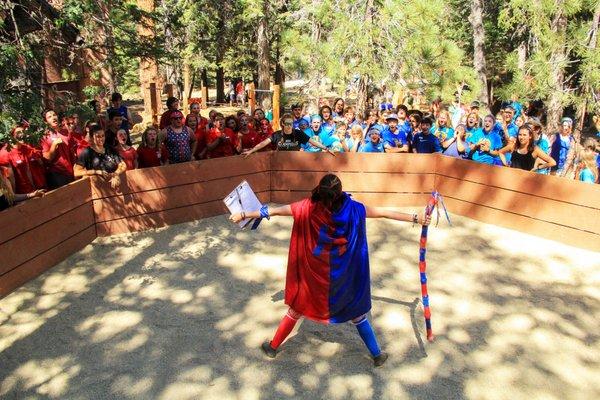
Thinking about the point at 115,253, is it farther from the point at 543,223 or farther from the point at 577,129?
the point at 577,129

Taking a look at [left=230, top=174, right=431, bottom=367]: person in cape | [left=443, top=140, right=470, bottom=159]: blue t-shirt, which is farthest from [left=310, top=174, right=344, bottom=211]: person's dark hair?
[left=443, top=140, right=470, bottom=159]: blue t-shirt

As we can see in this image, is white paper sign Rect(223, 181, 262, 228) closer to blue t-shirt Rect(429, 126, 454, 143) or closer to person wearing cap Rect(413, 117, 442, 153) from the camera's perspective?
person wearing cap Rect(413, 117, 442, 153)

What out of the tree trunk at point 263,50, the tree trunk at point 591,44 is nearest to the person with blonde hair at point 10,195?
the tree trunk at point 591,44

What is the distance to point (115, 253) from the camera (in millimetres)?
6777

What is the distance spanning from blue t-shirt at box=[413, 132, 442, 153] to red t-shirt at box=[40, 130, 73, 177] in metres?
5.57

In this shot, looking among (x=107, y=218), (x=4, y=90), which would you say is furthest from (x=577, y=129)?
(x=4, y=90)

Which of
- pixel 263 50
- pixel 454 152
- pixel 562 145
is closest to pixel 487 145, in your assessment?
pixel 454 152

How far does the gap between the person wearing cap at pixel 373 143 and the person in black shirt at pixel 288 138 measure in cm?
68

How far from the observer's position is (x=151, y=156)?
294 inches

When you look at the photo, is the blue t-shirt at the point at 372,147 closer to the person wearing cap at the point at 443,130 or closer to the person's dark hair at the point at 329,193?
the person wearing cap at the point at 443,130

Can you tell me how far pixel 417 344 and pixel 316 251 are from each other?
168 cm

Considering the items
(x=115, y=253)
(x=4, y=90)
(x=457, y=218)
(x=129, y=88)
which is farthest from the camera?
(x=129, y=88)

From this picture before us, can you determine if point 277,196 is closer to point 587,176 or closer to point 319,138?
point 319,138

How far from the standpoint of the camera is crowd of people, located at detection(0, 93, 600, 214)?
663 centimetres
